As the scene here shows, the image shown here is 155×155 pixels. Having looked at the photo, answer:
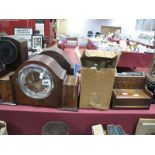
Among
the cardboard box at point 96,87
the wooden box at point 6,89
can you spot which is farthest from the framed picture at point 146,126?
the wooden box at point 6,89

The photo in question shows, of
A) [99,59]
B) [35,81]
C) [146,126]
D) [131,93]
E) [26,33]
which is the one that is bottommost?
[146,126]

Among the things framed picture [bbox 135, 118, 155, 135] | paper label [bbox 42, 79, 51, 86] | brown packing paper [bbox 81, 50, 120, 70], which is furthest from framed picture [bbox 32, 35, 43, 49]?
framed picture [bbox 135, 118, 155, 135]

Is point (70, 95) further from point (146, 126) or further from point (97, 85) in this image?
point (146, 126)

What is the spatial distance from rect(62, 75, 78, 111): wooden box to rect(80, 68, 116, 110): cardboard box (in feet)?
0.16

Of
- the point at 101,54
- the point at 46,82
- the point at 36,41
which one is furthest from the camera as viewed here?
the point at 36,41

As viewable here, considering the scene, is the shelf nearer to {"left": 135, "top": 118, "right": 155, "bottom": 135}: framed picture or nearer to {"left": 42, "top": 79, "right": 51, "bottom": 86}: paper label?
{"left": 135, "top": 118, "right": 155, "bottom": 135}: framed picture

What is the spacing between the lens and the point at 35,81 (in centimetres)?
140

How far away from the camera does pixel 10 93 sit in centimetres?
146

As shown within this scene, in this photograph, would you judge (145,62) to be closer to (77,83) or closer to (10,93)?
(77,83)

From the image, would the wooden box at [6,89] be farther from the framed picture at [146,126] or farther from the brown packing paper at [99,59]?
the framed picture at [146,126]

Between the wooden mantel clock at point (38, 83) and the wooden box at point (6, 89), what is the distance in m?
0.03

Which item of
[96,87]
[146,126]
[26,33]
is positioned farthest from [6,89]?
[26,33]

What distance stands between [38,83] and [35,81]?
3 centimetres
